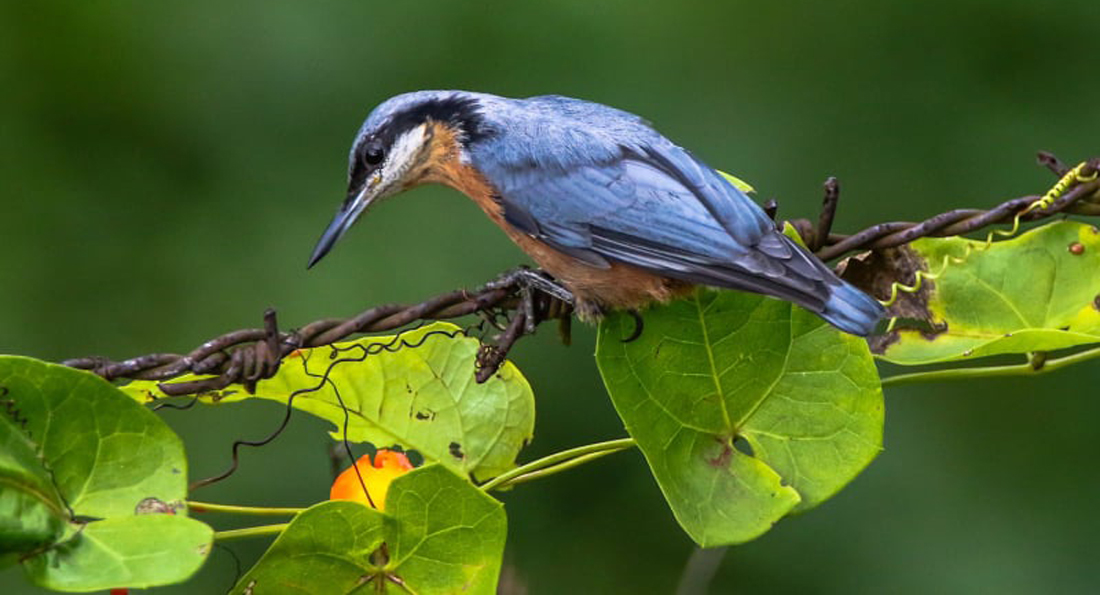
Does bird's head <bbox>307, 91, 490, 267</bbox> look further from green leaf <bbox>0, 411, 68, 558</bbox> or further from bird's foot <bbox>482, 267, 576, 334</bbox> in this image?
green leaf <bbox>0, 411, 68, 558</bbox>

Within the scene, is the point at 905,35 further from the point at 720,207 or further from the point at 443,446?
the point at 443,446

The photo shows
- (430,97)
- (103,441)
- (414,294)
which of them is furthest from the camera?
(414,294)

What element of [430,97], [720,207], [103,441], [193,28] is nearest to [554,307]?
[720,207]

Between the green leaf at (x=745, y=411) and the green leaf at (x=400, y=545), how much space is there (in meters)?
0.24

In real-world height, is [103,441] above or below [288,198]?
above

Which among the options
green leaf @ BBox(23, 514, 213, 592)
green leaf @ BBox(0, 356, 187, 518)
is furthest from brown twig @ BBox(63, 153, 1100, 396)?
green leaf @ BBox(23, 514, 213, 592)

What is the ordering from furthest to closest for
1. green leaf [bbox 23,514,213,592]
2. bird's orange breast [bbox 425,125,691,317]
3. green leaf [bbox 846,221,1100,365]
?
bird's orange breast [bbox 425,125,691,317], green leaf [bbox 846,221,1100,365], green leaf [bbox 23,514,213,592]

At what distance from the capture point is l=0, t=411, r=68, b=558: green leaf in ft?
5.15

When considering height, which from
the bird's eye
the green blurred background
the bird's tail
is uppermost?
the bird's eye

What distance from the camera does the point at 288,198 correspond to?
3.62 metres

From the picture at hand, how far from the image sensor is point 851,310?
1858 mm

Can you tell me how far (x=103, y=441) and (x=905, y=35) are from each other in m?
2.63

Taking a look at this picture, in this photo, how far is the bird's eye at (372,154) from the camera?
2539 mm

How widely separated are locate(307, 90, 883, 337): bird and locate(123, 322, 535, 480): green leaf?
27 centimetres
